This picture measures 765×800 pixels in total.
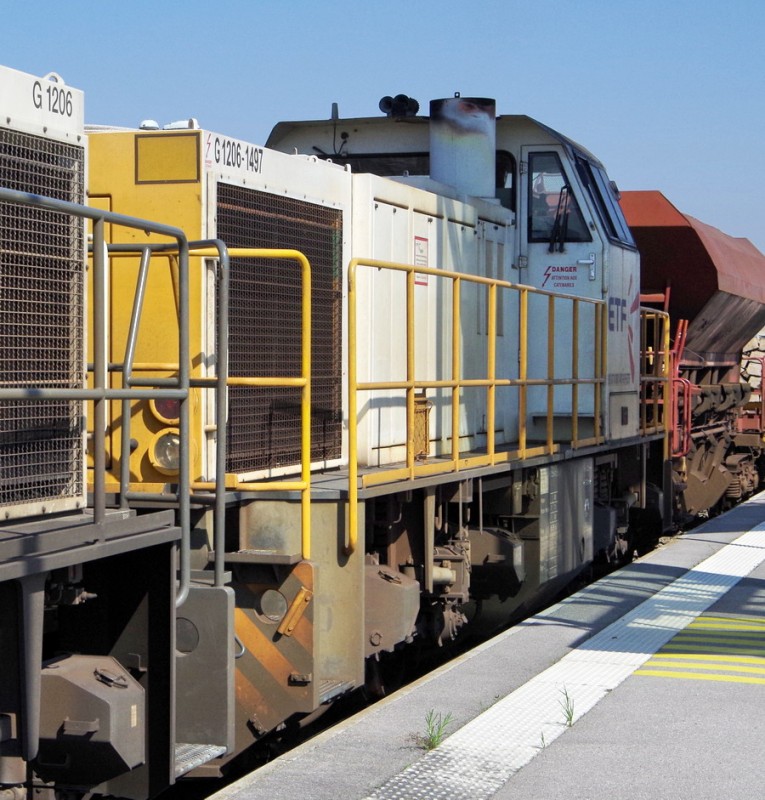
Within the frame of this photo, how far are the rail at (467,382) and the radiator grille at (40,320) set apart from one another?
1.56 meters

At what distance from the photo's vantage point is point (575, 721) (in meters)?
5.43

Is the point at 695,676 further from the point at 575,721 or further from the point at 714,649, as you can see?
the point at 575,721

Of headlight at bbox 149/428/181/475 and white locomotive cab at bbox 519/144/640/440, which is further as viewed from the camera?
white locomotive cab at bbox 519/144/640/440

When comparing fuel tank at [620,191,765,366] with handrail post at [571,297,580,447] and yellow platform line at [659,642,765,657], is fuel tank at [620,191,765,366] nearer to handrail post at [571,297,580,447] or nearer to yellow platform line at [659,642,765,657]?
handrail post at [571,297,580,447]

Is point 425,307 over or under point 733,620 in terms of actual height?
over

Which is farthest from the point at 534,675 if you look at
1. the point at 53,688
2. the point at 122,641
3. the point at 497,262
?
the point at 497,262

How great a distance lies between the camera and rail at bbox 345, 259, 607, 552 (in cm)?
573

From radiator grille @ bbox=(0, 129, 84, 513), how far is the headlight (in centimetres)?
133

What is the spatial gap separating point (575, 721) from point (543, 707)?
269 mm

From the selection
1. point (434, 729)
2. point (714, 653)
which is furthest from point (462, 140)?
point (434, 729)

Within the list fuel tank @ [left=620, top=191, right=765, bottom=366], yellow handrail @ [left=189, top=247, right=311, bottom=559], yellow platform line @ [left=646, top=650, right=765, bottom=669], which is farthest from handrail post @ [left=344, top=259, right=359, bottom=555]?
fuel tank @ [left=620, top=191, right=765, bottom=366]

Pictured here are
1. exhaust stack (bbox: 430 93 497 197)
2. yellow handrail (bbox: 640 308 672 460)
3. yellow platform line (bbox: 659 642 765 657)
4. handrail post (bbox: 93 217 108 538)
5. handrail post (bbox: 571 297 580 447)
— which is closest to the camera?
handrail post (bbox: 93 217 108 538)

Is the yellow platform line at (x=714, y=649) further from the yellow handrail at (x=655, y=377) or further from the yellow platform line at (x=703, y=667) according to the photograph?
the yellow handrail at (x=655, y=377)

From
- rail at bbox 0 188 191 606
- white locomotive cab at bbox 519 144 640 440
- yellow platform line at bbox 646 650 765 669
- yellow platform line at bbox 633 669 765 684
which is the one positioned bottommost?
yellow platform line at bbox 646 650 765 669
